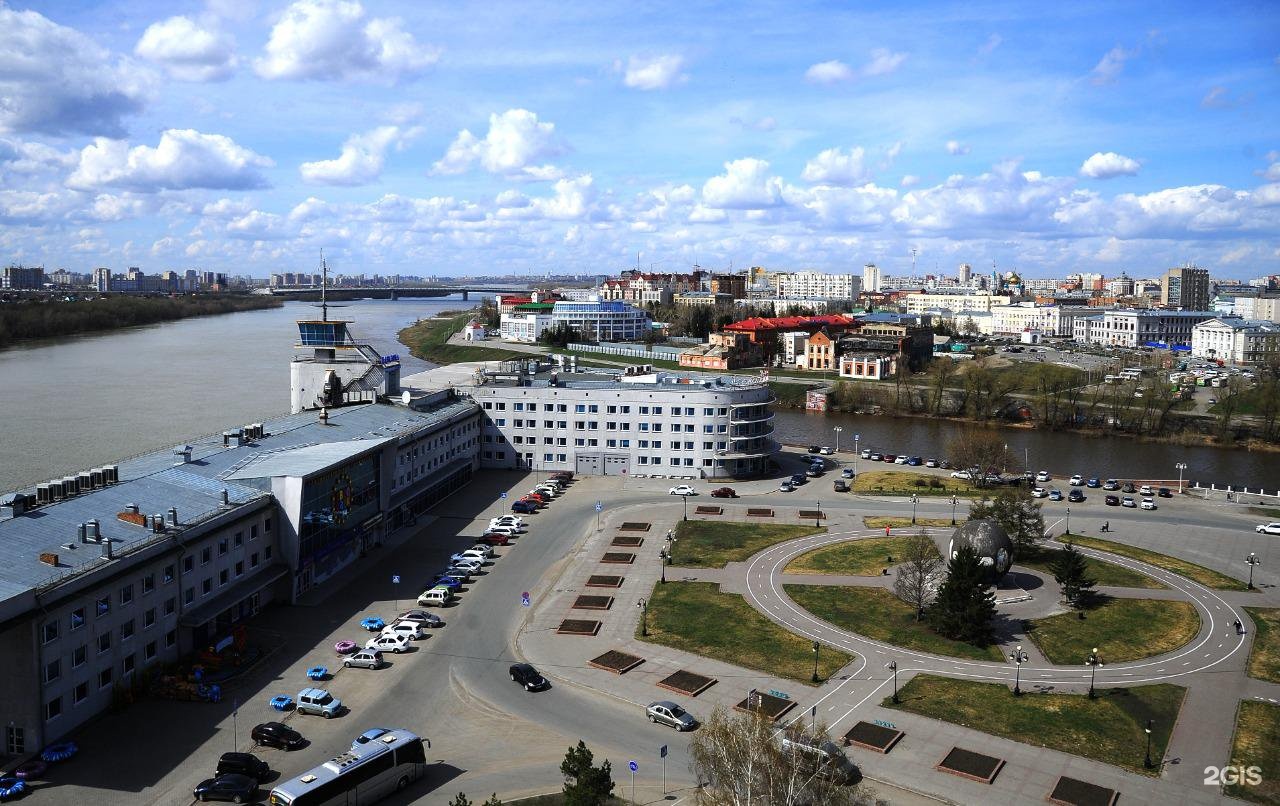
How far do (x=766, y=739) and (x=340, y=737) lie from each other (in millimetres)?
9478

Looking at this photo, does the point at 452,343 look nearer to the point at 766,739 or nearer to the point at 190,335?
the point at 190,335

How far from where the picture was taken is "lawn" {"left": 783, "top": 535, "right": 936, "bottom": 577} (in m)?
30.1

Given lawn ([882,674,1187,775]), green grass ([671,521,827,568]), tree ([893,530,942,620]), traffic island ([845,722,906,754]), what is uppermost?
tree ([893,530,942,620])

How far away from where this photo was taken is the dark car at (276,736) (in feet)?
58.3

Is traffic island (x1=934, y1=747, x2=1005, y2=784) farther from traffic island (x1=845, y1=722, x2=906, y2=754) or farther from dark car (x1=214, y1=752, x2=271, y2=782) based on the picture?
dark car (x1=214, y1=752, x2=271, y2=782)

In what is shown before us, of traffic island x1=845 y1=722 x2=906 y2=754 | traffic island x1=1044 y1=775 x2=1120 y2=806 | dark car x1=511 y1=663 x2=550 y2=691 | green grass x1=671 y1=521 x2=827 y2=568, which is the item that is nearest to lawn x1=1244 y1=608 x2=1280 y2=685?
traffic island x1=1044 y1=775 x2=1120 y2=806

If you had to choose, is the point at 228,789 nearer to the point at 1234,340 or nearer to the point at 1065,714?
the point at 1065,714

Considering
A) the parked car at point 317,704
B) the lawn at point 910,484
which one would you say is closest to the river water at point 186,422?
the lawn at point 910,484

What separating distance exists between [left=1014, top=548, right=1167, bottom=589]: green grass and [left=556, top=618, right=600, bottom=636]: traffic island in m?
15.1

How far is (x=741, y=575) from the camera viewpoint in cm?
2941

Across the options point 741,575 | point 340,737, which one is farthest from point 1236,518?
point 340,737

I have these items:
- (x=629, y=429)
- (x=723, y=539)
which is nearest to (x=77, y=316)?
(x=629, y=429)

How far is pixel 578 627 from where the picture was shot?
968 inches

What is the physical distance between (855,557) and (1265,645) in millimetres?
11627
